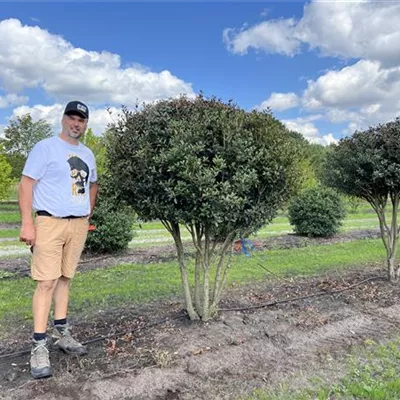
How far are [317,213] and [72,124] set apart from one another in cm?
1030

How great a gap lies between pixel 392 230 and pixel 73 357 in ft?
17.4

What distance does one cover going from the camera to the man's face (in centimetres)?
343

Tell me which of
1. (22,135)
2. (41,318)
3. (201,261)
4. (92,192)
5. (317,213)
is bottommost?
(41,318)

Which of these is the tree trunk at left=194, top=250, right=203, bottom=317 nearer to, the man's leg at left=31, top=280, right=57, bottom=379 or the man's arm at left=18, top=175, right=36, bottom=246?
the man's leg at left=31, top=280, right=57, bottom=379

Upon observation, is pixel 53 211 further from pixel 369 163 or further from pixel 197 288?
pixel 369 163

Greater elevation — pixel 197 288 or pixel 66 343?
pixel 197 288

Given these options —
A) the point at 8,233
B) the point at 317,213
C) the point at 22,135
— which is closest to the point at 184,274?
the point at 317,213

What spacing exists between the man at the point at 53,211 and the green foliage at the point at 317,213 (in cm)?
985

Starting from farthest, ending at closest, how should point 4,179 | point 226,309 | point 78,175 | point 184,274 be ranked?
point 4,179
point 226,309
point 184,274
point 78,175

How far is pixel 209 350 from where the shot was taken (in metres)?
3.63

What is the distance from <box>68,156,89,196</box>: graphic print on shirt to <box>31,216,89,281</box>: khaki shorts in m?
0.25

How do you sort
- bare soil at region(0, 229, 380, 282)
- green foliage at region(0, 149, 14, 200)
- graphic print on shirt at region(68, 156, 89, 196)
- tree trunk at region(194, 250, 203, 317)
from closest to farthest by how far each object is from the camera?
graphic print on shirt at region(68, 156, 89, 196)
tree trunk at region(194, 250, 203, 317)
bare soil at region(0, 229, 380, 282)
green foliage at region(0, 149, 14, 200)

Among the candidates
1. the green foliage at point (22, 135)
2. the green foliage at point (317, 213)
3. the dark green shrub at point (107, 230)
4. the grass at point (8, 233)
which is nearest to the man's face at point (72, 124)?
the dark green shrub at point (107, 230)

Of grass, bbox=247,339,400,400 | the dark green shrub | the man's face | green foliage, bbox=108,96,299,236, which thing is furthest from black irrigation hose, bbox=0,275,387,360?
the dark green shrub
